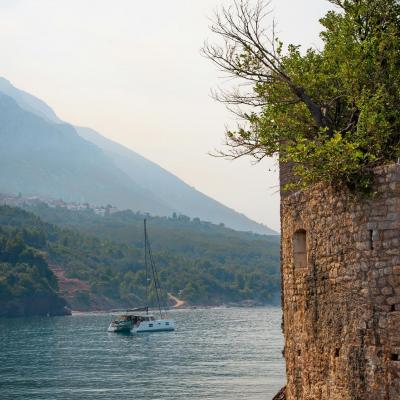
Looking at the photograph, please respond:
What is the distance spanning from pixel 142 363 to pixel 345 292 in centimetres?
6185

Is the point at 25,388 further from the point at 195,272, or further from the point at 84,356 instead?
the point at 195,272

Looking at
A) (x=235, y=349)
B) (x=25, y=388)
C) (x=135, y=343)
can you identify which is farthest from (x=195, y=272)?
(x=25, y=388)

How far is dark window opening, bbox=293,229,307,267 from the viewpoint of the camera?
454 inches

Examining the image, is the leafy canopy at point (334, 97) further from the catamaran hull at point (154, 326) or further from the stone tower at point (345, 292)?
the catamaran hull at point (154, 326)

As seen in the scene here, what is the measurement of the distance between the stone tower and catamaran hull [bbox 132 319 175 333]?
100 metres

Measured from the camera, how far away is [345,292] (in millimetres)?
9977

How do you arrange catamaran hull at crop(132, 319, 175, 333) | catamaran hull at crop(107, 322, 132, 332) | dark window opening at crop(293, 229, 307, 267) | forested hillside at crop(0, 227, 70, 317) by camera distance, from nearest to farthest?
dark window opening at crop(293, 229, 307, 267), catamaran hull at crop(107, 322, 132, 332), catamaran hull at crop(132, 319, 175, 333), forested hillside at crop(0, 227, 70, 317)

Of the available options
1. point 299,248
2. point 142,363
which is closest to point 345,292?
point 299,248

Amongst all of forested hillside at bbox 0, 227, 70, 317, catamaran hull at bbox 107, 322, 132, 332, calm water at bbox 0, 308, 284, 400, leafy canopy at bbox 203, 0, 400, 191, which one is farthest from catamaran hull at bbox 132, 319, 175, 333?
leafy canopy at bbox 203, 0, 400, 191

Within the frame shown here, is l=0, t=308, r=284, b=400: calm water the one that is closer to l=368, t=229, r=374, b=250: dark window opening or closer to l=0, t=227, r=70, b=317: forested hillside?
l=0, t=227, r=70, b=317: forested hillside

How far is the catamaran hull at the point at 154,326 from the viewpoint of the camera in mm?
110938

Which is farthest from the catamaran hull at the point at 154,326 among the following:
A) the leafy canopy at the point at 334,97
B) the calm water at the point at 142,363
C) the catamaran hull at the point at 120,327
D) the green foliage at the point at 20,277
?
the leafy canopy at the point at 334,97

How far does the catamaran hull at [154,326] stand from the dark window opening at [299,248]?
331 ft

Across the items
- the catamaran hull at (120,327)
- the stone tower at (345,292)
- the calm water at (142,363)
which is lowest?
the calm water at (142,363)
